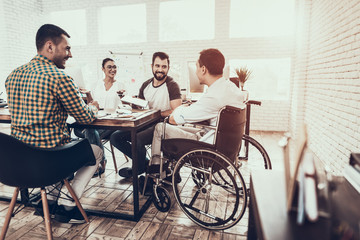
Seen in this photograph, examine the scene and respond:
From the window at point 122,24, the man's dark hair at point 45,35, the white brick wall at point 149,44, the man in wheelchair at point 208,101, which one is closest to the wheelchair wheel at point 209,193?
the man in wheelchair at point 208,101

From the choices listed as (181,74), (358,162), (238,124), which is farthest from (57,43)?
(181,74)

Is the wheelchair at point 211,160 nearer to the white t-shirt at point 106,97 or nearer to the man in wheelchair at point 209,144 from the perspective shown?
the man in wheelchair at point 209,144

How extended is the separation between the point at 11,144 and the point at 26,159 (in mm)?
125

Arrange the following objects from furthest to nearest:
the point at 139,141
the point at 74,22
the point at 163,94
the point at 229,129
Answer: the point at 74,22 → the point at 163,94 → the point at 139,141 → the point at 229,129

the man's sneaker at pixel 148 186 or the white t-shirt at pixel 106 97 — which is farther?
the white t-shirt at pixel 106 97

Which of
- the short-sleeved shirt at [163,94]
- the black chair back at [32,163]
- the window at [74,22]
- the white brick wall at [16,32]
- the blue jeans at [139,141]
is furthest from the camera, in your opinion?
the window at [74,22]

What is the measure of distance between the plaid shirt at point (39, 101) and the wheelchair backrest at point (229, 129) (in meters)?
0.96

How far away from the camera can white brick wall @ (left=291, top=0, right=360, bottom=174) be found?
2.36 m

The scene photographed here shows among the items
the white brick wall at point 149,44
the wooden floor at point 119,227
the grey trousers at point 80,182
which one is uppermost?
the white brick wall at point 149,44

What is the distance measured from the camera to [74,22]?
5867 mm

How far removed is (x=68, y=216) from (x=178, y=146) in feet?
3.18

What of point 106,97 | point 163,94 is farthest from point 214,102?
point 106,97

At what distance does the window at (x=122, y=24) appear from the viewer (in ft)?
18.2

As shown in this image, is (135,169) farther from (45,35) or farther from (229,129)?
(45,35)
